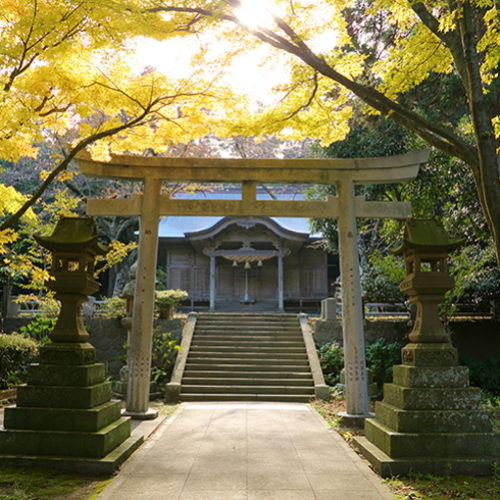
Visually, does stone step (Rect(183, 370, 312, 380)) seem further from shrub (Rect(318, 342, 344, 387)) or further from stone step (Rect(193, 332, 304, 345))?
stone step (Rect(193, 332, 304, 345))

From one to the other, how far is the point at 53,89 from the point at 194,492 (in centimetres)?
584

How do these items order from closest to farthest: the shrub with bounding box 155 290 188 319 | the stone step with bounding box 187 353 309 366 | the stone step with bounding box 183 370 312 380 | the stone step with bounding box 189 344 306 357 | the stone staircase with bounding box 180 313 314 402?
the stone staircase with bounding box 180 313 314 402
the stone step with bounding box 183 370 312 380
the stone step with bounding box 187 353 309 366
the stone step with bounding box 189 344 306 357
the shrub with bounding box 155 290 188 319

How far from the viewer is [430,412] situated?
5719 millimetres

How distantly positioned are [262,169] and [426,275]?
4.46m

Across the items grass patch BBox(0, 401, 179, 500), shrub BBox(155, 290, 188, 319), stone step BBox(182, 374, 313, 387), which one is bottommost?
Answer: grass patch BBox(0, 401, 179, 500)

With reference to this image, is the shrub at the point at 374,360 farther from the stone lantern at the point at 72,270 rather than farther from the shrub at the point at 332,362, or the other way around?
the stone lantern at the point at 72,270

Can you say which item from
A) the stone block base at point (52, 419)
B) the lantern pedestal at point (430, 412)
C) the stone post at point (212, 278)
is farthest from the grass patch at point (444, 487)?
the stone post at point (212, 278)

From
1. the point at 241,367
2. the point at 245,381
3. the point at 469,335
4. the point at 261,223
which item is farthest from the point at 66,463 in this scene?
the point at 261,223

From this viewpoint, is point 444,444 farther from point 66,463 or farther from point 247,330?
point 247,330

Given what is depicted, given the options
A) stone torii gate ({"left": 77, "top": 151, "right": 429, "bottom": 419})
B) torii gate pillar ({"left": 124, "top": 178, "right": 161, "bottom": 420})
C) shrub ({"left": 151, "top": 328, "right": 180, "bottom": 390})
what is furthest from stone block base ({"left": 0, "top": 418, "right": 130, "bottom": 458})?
shrub ({"left": 151, "top": 328, "right": 180, "bottom": 390})

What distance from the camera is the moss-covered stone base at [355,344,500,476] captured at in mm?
5477

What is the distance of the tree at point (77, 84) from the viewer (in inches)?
222

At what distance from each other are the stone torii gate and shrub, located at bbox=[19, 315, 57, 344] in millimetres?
6271

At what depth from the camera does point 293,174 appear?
9.67m
